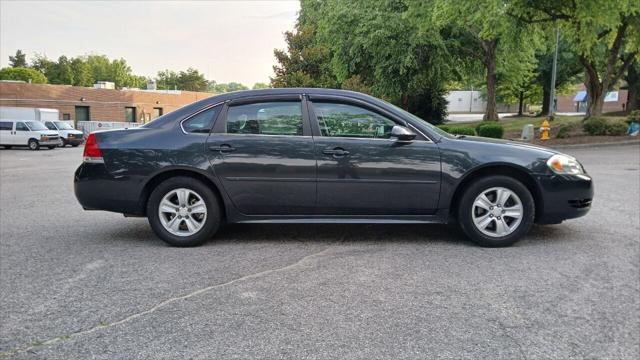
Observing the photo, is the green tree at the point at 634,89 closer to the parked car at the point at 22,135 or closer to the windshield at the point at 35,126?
the parked car at the point at 22,135

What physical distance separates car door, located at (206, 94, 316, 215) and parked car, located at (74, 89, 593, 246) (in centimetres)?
1

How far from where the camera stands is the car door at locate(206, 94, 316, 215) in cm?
513

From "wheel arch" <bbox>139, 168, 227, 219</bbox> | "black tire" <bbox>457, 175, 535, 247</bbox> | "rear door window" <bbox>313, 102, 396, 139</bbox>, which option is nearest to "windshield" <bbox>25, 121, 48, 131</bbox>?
"wheel arch" <bbox>139, 168, 227, 219</bbox>

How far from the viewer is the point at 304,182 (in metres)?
5.14

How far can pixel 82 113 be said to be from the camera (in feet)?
179

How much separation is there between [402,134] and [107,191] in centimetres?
310

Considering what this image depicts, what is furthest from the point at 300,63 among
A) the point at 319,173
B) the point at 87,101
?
the point at 87,101

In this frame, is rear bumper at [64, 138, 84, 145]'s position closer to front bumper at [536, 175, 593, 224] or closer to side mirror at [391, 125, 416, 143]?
side mirror at [391, 125, 416, 143]

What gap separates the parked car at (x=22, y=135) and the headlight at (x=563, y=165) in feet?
98.9

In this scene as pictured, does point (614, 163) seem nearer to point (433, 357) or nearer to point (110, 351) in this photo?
point (433, 357)

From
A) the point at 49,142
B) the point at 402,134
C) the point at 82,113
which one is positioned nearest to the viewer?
the point at 402,134

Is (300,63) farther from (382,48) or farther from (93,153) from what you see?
(93,153)

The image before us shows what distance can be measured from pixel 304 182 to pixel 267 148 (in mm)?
516

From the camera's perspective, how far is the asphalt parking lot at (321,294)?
3.05m
